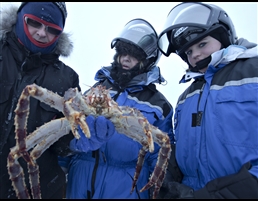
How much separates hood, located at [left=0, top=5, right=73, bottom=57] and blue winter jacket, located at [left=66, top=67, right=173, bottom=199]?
93 cm

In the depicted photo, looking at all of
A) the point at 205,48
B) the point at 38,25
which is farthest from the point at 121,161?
the point at 38,25

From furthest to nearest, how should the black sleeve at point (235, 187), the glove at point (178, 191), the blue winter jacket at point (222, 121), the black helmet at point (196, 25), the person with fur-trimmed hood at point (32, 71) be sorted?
the black helmet at point (196, 25) → the person with fur-trimmed hood at point (32, 71) → the glove at point (178, 191) → the blue winter jacket at point (222, 121) → the black sleeve at point (235, 187)

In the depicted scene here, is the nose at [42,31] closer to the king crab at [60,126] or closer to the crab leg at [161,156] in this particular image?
the king crab at [60,126]

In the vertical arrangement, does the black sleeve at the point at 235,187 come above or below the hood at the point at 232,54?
below

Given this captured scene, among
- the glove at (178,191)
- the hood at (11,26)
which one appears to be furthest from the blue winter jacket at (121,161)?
the hood at (11,26)

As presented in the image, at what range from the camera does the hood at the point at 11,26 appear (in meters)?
2.68

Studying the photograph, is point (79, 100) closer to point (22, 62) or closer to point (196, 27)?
point (22, 62)

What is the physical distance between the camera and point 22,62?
2576 mm

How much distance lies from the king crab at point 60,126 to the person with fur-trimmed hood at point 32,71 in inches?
14.6

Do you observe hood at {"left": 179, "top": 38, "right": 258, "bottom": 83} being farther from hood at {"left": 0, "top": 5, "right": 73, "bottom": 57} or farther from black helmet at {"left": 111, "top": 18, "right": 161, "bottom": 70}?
hood at {"left": 0, "top": 5, "right": 73, "bottom": 57}

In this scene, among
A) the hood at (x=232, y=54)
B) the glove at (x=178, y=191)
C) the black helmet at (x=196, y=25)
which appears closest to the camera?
the glove at (x=178, y=191)

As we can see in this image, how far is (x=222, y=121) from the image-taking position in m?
2.13

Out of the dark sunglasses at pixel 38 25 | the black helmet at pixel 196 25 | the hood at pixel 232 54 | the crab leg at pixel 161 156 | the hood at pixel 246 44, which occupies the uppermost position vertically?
the dark sunglasses at pixel 38 25

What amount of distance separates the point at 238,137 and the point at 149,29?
261 centimetres
